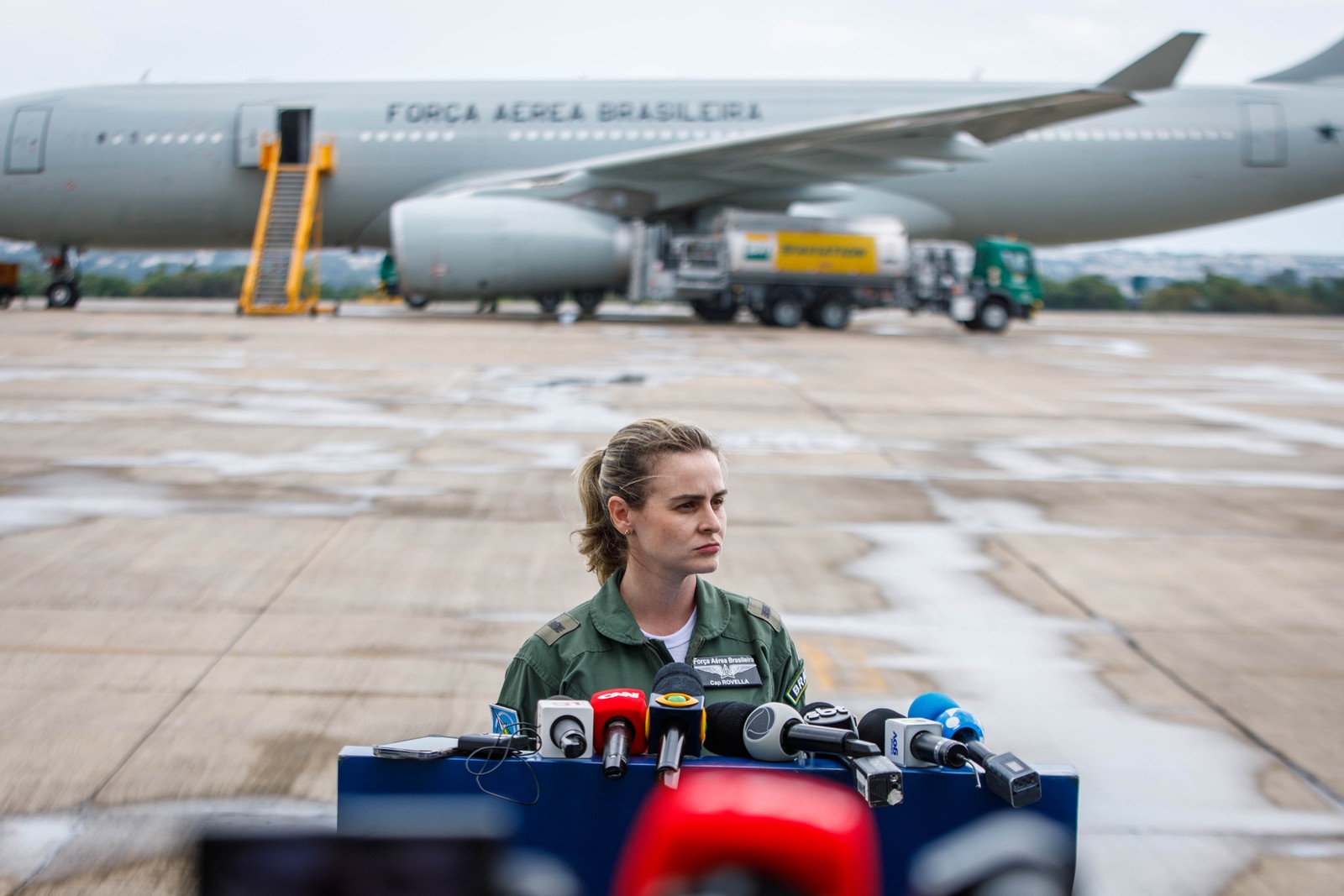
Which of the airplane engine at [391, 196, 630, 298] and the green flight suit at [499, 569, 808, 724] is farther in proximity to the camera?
the airplane engine at [391, 196, 630, 298]

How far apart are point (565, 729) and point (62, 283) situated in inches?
1089

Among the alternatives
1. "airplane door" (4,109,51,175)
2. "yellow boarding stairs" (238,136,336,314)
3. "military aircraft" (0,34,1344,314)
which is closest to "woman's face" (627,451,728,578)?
"military aircraft" (0,34,1344,314)

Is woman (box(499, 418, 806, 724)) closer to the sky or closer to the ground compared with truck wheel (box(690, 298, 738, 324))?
closer to the sky

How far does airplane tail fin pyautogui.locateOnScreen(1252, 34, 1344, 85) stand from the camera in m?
26.4

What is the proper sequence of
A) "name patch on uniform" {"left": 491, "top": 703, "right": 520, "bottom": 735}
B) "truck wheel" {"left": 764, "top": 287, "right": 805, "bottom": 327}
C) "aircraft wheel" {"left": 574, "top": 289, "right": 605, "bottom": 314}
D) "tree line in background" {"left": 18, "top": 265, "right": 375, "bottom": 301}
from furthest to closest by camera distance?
"tree line in background" {"left": 18, "top": 265, "right": 375, "bottom": 301}, "aircraft wheel" {"left": 574, "top": 289, "right": 605, "bottom": 314}, "truck wheel" {"left": 764, "top": 287, "right": 805, "bottom": 327}, "name patch on uniform" {"left": 491, "top": 703, "right": 520, "bottom": 735}

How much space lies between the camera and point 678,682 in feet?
6.55

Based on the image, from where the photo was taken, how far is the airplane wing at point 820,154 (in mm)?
19406

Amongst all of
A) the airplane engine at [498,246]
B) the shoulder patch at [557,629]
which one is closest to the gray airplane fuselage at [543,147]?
the airplane engine at [498,246]

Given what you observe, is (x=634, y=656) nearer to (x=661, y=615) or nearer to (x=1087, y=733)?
(x=661, y=615)

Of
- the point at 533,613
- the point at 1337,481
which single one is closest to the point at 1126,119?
the point at 1337,481

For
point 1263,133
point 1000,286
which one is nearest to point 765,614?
point 1000,286

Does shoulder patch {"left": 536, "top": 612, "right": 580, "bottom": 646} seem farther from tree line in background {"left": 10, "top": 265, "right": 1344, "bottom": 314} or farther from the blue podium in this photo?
tree line in background {"left": 10, "top": 265, "right": 1344, "bottom": 314}

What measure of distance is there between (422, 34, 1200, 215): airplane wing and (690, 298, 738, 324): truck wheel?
6.51 ft

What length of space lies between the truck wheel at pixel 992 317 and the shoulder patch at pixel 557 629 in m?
23.2
